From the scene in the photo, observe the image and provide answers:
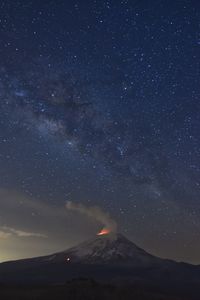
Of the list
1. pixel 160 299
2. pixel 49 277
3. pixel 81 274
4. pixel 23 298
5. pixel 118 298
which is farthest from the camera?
pixel 81 274

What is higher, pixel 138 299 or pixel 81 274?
pixel 81 274

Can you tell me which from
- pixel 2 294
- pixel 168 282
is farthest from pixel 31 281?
pixel 168 282

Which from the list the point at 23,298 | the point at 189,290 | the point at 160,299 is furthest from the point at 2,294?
the point at 189,290

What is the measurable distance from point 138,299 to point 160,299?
8.14 meters

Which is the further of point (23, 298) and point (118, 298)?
point (118, 298)

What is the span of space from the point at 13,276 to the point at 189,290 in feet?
273

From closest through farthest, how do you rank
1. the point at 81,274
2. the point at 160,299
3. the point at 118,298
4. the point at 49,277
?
the point at 118,298, the point at 160,299, the point at 49,277, the point at 81,274

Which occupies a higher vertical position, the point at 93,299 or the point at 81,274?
the point at 81,274

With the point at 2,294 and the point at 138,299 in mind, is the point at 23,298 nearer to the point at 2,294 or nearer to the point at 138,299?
the point at 2,294

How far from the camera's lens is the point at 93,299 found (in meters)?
113

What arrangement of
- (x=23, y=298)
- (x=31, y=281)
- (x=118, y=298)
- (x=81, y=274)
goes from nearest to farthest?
(x=23, y=298)
(x=118, y=298)
(x=31, y=281)
(x=81, y=274)

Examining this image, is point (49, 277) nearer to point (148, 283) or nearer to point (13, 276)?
point (13, 276)

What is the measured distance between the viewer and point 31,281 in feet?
545

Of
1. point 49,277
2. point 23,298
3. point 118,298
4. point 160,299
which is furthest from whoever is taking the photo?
point 49,277
